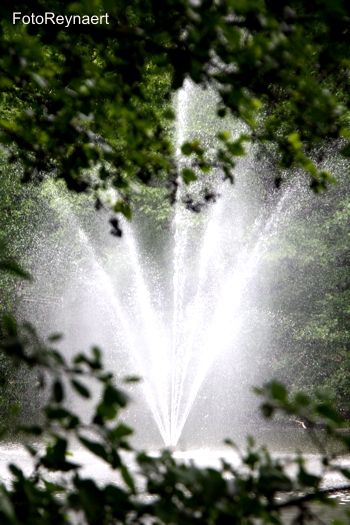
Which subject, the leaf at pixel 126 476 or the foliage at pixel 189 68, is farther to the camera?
the foliage at pixel 189 68

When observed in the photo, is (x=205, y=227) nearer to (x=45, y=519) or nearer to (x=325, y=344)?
(x=325, y=344)

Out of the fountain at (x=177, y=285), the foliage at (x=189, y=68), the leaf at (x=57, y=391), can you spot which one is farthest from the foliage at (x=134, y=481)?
the fountain at (x=177, y=285)

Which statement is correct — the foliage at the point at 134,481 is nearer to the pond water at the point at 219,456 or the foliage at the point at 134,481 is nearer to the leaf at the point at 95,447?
the leaf at the point at 95,447

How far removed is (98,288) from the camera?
1839 cm

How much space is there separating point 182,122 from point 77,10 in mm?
14788

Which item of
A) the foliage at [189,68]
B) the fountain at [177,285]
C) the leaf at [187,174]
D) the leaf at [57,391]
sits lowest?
the fountain at [177,285]

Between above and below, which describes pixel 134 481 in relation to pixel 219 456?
above

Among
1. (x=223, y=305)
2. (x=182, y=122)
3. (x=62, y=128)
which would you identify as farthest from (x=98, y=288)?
(x=62, y=128)

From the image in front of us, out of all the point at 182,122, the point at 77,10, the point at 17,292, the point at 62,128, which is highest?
the point at 77,10

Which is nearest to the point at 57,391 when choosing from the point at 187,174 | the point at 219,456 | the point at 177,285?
the point at 187,174

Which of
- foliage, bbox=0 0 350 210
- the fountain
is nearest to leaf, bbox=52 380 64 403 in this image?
foliage, bbox=0 0 350 210

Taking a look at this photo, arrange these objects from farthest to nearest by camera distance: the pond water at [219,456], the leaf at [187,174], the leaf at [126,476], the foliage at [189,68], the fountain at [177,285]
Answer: the fountain at [177,285] < the pond water at [219,456] < the leaf at [187,174] < the foliage at [189,68] < the leaf at [126,476]

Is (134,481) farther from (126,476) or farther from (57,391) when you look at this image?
(57,391)

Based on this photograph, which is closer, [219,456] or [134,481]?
[134,481]
